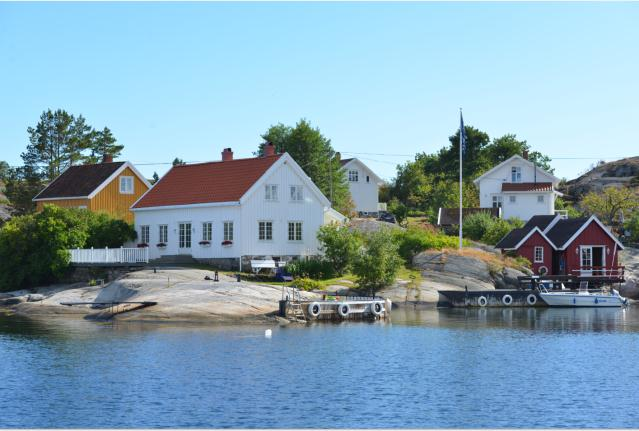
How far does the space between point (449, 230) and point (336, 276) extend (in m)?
26.4

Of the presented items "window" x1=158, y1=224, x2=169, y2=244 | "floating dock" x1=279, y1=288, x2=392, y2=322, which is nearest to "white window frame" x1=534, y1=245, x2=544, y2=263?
"floating dock" x1=279, y1=288, x2=392, y2=322

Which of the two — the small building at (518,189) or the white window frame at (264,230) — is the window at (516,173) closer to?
the small building at (518,189)

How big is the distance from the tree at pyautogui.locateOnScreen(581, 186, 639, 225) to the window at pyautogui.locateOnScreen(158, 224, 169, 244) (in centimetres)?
5085

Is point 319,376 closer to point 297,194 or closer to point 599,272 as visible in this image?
point 297,194

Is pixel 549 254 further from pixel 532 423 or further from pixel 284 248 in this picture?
pixel 532 423

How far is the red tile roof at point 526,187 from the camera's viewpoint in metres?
91.4

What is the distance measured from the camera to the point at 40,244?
6294 cm

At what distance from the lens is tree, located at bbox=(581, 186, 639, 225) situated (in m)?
94.4

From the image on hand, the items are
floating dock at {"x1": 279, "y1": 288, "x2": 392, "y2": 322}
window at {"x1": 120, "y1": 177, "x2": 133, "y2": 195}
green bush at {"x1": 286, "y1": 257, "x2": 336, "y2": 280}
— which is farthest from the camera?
window at {"x1": 120, "y1": 177, "x2": 133, "y2": 195}

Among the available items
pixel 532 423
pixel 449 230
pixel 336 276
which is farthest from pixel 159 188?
pixel 532 423

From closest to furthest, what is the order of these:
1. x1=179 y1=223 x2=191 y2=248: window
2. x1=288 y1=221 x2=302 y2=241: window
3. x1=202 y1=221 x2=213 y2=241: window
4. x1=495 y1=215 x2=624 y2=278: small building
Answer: x1=202 y1=221 x2=213 y2=241: window, x1=288 y1=221 x2=302 y2=241: window, x1=179 y1=223 x2=191 y2=248: window, x1=495 y1=215 x2=624 y2=278: small building

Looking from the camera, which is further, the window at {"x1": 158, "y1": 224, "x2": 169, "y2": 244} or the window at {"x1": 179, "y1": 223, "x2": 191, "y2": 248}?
the window at {"x1": 158, "y1": 224, "x2": 169, "y2": 244}

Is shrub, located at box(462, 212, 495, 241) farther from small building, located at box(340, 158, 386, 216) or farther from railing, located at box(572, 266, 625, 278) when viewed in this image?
small building, located at box(340, 158, 386, 216)

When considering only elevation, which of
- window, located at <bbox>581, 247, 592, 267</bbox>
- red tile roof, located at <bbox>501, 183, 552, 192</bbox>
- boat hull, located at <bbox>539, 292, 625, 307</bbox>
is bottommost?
boat hull, located at <bbox>539, 292, 625, 307</bbox>
